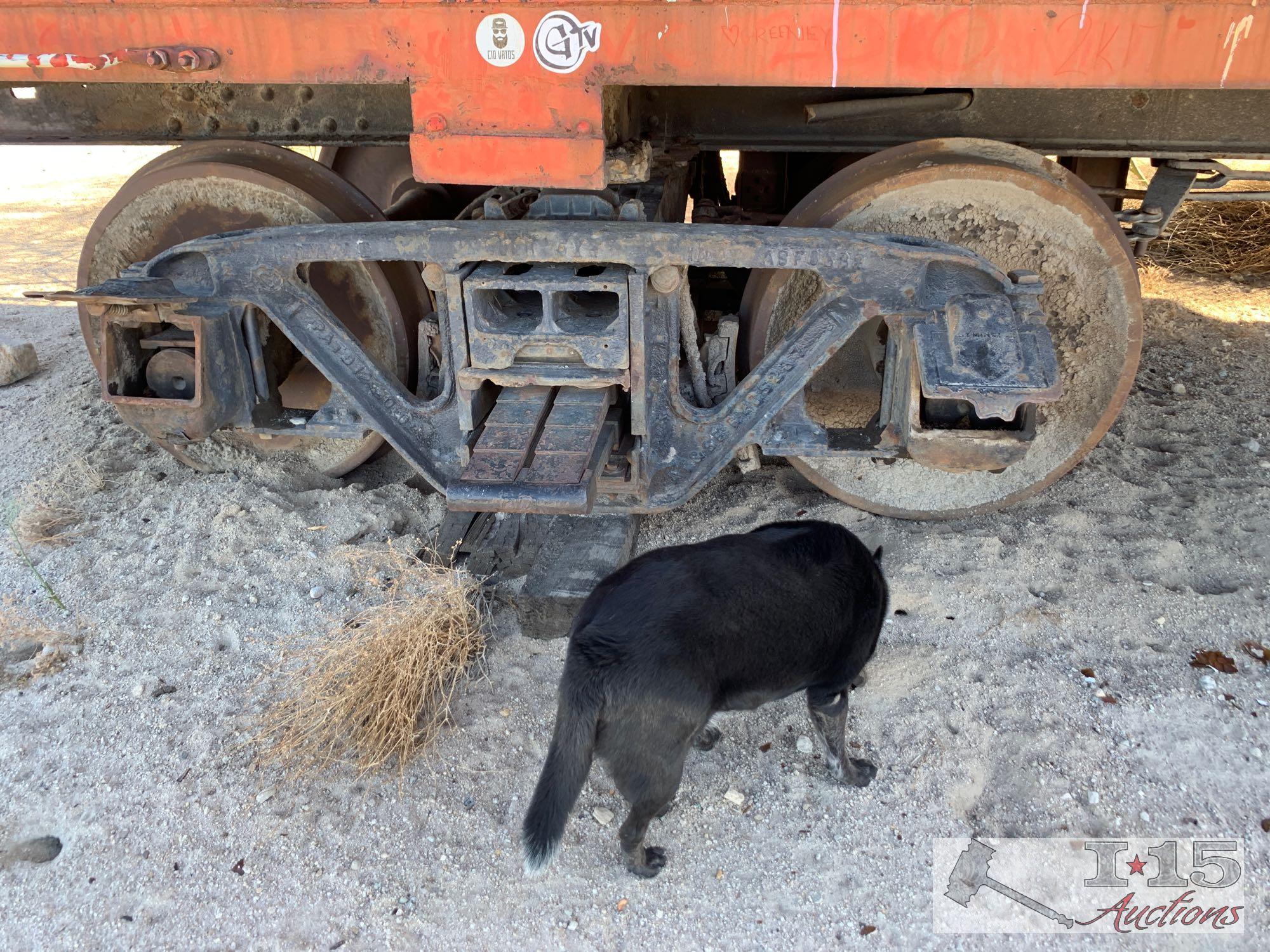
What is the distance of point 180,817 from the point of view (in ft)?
8.61

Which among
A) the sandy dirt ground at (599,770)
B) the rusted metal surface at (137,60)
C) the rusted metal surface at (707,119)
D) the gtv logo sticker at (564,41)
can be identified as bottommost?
the sandy dirt ground at (599,770)

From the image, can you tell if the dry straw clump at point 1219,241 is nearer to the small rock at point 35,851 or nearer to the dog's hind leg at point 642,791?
the dog's hind leg at point 642,791

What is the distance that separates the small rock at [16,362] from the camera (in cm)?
507

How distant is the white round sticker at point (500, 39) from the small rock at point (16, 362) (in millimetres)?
3758

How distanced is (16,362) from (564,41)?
13.0ft

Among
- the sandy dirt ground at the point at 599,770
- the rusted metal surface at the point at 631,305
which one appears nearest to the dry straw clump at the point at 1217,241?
the sandy dirt ground at the point at 599,770

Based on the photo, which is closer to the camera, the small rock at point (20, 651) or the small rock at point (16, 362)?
the small rock at point (20, 651)

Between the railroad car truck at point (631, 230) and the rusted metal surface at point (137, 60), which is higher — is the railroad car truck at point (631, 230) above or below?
below

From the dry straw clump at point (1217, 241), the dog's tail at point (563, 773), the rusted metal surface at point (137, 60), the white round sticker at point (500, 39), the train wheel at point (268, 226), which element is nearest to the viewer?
the dog's tail at point (563, 773)

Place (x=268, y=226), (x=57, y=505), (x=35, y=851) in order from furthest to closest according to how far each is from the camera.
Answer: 1. (x=57, y=505)
2. (x=268, y=226)
3. (x=35, y=851)

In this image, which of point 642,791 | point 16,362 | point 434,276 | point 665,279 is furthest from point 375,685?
point 16,362

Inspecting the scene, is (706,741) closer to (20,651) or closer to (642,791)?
(642,791)

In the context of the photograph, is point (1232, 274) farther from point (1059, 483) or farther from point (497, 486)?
point (497, 486)

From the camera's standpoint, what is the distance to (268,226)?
12.0 feet
